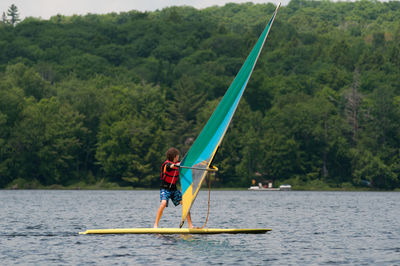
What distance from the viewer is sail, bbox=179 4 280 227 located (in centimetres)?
2441

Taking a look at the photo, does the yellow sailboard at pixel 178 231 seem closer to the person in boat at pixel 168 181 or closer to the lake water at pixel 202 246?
the lake water at pixel 202 246

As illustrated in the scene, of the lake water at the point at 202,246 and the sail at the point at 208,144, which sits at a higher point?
the sail at the point at 208,144

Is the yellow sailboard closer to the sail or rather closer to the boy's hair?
the sail

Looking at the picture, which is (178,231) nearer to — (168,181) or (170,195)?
(170,195)

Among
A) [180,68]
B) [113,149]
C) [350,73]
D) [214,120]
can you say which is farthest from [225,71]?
[214,120]

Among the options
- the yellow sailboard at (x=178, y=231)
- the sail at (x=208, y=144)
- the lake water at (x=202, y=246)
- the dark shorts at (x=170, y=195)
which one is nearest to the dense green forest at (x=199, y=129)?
the lake water at (x=202, y=246)

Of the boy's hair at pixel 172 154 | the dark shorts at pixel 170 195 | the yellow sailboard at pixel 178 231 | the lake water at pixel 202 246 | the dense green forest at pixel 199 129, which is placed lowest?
the lake water at pixel 202 246

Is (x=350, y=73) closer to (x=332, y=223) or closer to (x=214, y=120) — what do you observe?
(x=332, y=223)

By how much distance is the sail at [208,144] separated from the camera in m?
24.4

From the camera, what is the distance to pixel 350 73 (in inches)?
6220

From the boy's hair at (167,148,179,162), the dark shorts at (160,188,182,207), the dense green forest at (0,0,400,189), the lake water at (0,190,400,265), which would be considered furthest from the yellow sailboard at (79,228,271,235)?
the dense green forest at (0,0,400,189)

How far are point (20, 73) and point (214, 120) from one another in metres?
120

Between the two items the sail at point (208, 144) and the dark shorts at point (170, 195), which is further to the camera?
the dark shorts at point (170, 195)

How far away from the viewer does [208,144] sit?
→ 24.6 meters
